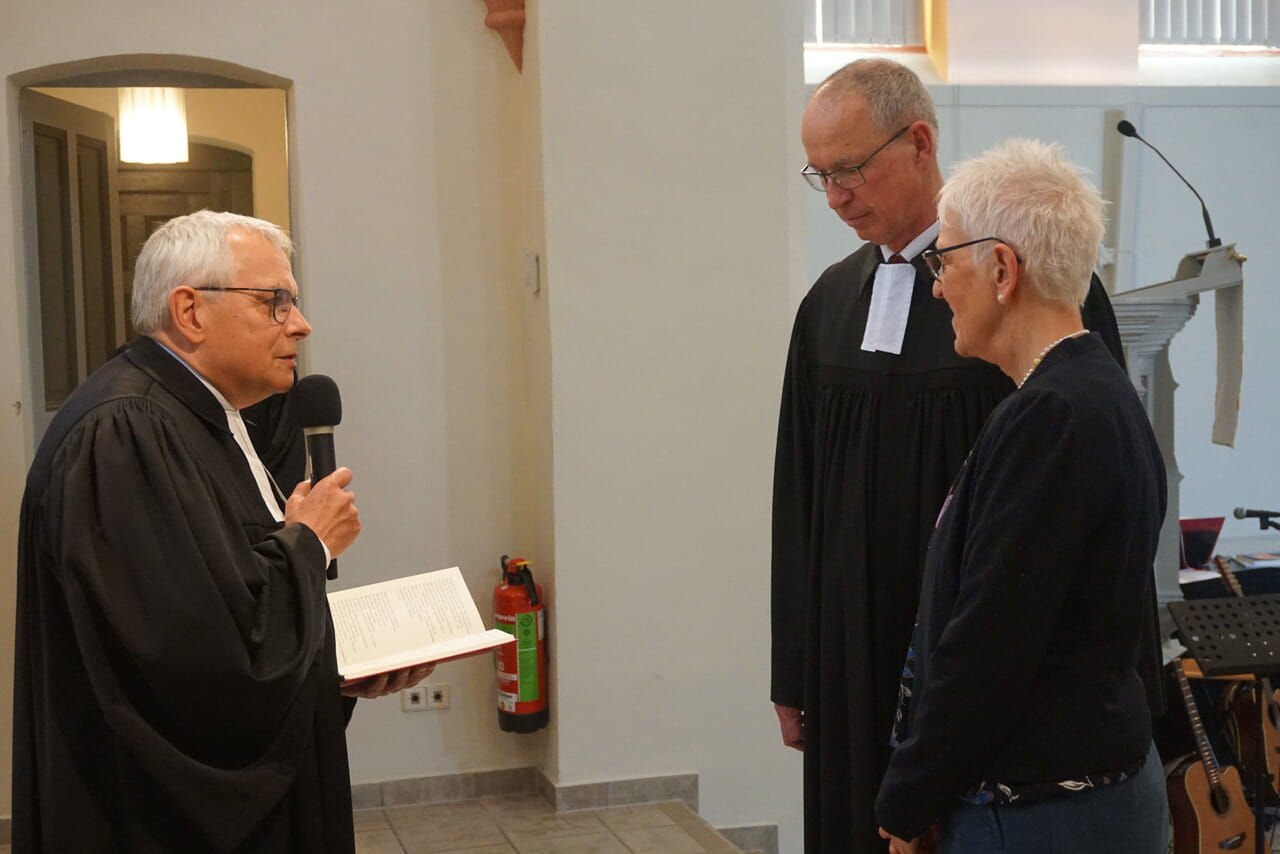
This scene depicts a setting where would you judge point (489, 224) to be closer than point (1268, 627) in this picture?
No

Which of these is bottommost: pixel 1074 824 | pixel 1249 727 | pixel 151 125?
pixel 1249 727

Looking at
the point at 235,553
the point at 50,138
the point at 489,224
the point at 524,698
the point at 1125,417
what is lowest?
the point at 524,698

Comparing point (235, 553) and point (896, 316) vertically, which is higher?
point (896, 316)

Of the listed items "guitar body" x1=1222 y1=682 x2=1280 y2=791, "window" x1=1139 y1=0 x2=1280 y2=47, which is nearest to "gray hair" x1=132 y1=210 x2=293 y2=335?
"guitar body" x1=1222 y1=682 x2=1280 y2=791

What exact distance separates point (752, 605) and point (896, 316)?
2.31 metres

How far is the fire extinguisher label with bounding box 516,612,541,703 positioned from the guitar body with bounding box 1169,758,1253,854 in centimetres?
203

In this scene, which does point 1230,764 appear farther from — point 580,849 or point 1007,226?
point 1007,226

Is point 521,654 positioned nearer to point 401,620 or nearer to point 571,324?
point 571,324

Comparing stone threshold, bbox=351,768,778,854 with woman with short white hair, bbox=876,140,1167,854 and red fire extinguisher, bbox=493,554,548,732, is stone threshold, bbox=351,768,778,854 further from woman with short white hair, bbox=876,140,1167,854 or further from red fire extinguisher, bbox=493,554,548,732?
woman with short white hair, bbox=876,140,1167,854

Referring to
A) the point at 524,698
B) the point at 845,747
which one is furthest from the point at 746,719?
the point at 845,747

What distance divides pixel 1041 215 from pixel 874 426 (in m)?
0.61

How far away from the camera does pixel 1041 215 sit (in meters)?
1.76

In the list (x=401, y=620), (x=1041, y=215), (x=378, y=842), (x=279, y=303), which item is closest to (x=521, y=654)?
(x=378, y=842)

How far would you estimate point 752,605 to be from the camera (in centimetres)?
444
